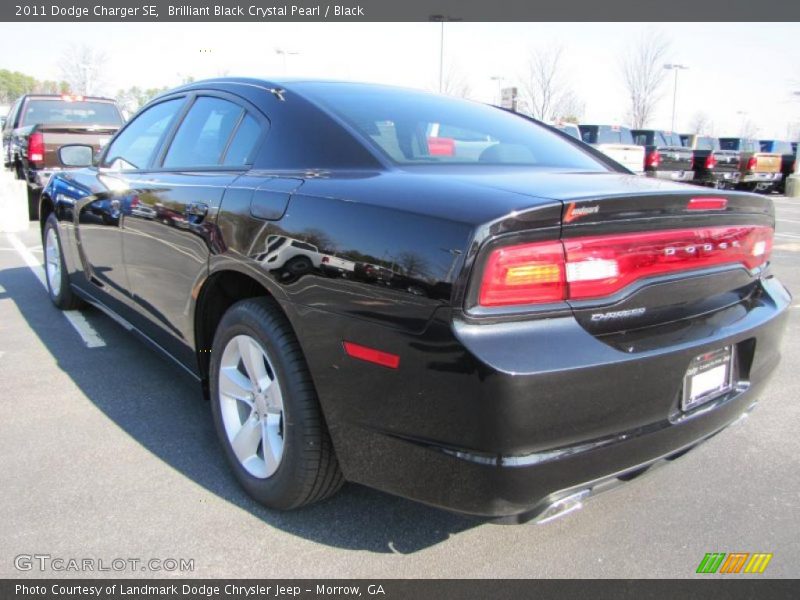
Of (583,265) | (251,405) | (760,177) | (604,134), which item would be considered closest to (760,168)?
(760,177)

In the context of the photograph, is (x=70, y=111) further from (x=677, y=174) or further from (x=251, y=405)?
(x=677, y=174)

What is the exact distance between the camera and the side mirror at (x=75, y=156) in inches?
185

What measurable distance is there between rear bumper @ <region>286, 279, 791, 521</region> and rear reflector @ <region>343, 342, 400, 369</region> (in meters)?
0.02

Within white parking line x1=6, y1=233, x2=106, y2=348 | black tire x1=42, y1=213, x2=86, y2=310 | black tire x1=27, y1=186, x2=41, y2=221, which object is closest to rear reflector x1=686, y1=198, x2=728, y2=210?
white parking line x1=6, y1=233, x2=106, y2=348

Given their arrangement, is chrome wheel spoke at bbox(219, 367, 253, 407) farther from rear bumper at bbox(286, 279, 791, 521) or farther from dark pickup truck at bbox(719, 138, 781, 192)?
dark pickup truck at bbox(719, 138, 781, 192)

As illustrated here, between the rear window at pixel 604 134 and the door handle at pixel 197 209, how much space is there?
18.2 m

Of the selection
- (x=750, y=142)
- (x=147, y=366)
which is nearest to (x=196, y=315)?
(x=147, y=366)

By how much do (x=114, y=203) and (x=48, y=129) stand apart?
318 inches

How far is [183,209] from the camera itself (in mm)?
2867

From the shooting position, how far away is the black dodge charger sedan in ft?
5.71
